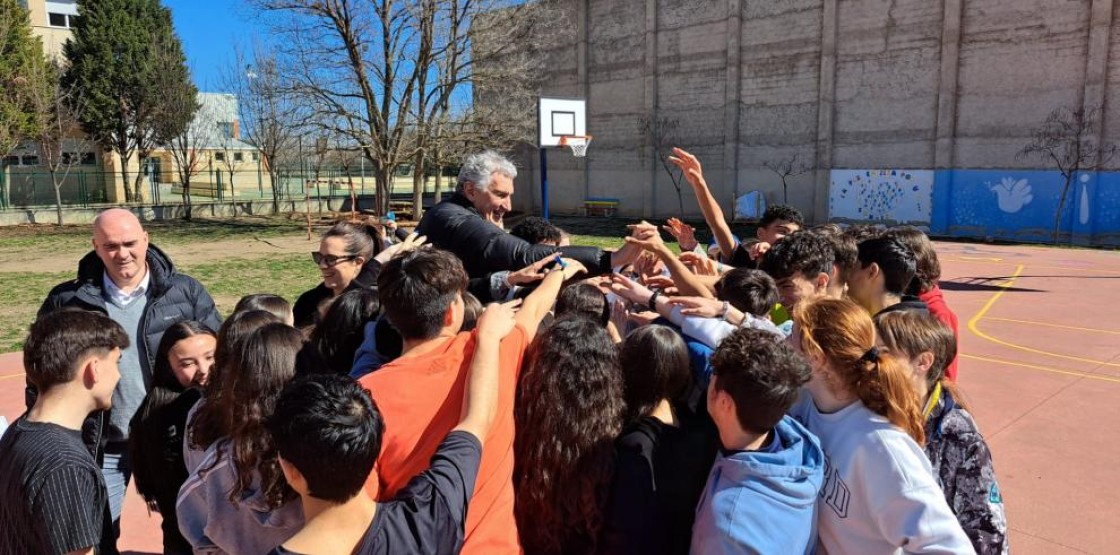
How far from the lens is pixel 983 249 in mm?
22016

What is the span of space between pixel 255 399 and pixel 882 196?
2844cm

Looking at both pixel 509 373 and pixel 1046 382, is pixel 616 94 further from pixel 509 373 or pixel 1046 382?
pixel 509 373

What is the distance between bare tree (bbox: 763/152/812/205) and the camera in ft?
96.3

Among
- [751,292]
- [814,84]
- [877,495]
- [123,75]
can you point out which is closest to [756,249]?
[751,292]

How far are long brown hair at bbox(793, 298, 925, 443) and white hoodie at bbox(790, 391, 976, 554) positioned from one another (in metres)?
0.06

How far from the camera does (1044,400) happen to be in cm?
690

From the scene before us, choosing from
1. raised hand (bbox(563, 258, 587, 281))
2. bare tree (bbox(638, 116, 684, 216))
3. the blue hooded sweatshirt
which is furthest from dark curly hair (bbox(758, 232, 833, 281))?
bare tree (bbox(638, 116, 684, 216))

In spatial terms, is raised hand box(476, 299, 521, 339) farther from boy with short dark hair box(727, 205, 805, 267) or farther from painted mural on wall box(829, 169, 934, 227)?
painted mural on wall box(829, 169, 934, 227)

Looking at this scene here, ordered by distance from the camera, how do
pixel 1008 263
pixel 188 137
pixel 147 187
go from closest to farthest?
pixel 1008 263 → pixel 188 137 → pixel 147 187

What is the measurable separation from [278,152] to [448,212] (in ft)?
114

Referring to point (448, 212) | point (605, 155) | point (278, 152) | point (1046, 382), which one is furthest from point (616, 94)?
point (448, 212)

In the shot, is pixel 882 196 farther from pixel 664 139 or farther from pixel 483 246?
pixel 483 246

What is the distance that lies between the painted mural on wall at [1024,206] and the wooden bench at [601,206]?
46.1 ft

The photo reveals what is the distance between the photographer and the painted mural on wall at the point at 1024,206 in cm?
2336
